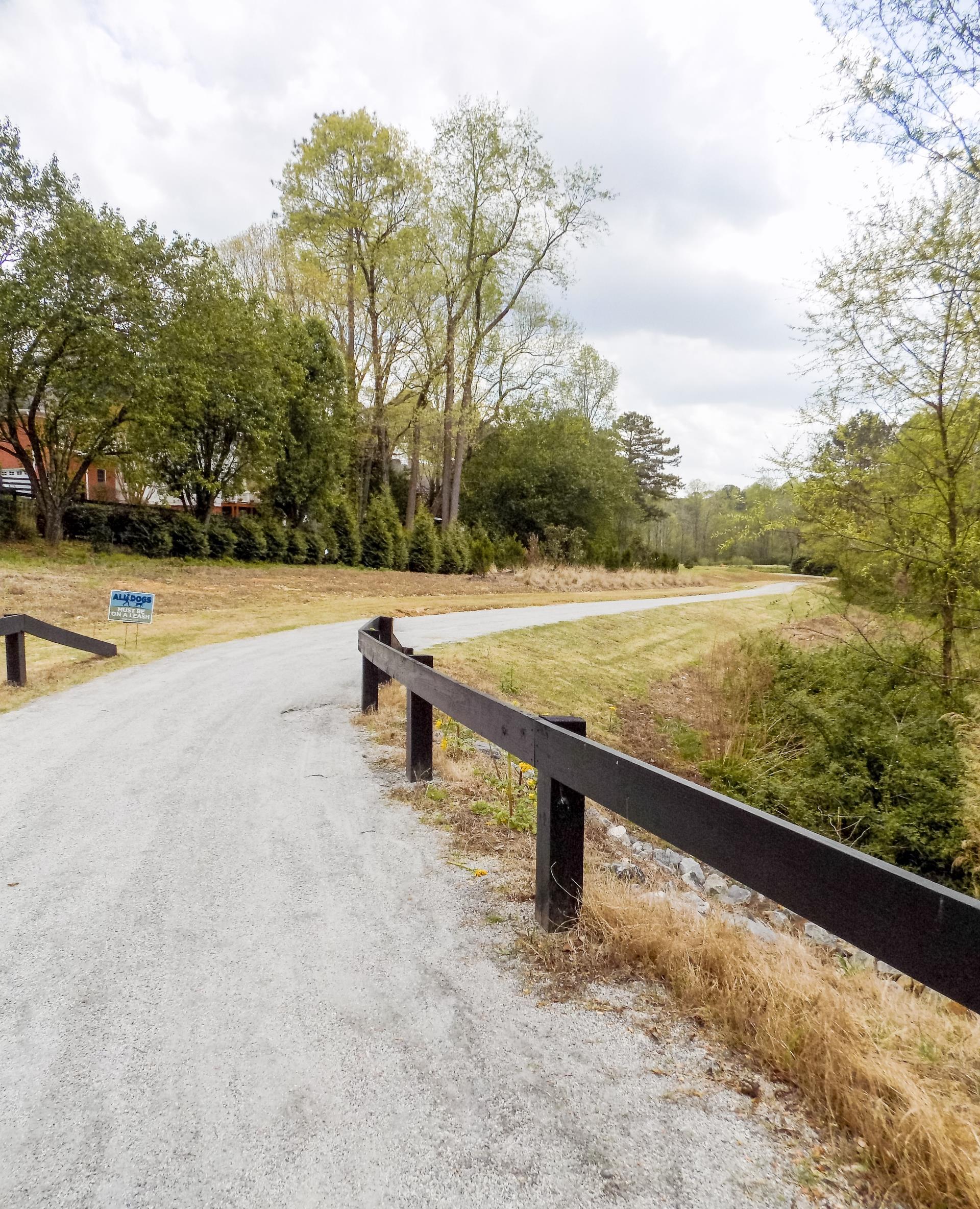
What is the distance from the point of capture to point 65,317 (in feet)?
62.9

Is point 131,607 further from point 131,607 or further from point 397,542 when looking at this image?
point 397,542

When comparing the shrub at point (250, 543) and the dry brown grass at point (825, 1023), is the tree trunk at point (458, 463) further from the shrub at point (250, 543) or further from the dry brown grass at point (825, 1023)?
the dry brown grass at point (825, 1023)

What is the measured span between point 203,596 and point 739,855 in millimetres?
17129

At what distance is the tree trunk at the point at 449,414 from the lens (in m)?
32.7

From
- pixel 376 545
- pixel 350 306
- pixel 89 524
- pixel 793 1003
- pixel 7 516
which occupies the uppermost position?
pixel 350 306

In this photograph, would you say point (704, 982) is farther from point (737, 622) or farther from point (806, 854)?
point (737, 622)

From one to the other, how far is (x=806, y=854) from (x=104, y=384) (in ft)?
74.6

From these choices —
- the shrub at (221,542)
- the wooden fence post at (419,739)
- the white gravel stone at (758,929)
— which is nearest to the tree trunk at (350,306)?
the shrub at (221,542)

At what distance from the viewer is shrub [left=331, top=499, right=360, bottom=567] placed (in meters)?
28.5

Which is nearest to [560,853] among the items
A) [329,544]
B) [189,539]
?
[189,539]

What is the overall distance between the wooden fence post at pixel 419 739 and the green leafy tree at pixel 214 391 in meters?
19.5

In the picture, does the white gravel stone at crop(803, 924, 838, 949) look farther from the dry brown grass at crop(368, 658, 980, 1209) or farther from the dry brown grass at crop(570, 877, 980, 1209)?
the dry brown grass at crop(570, 877, 980, 1209)

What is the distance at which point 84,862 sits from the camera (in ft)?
12.5

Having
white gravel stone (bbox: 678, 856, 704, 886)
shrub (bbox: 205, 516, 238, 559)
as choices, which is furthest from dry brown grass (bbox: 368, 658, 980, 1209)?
shrub (bbox: 205, 516, 238, 559)
